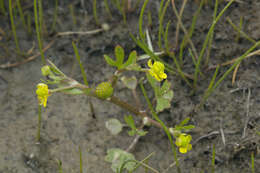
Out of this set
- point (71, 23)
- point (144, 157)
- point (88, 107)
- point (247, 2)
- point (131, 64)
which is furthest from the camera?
point (71, 23)

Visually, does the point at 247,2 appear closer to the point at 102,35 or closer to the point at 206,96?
the point at 206,96

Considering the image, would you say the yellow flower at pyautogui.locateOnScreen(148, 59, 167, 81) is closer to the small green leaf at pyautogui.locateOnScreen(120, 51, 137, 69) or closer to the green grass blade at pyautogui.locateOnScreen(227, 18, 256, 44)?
the small green leaf at pyautogui.locateOnScreen(120, 51, 137, 69)

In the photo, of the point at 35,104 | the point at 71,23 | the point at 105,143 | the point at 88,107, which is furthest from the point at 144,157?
the point at 71,23

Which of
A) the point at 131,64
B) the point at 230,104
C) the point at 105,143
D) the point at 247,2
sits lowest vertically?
the point at 105,143

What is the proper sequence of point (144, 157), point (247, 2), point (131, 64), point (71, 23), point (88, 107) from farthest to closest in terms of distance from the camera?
point (71, 23) < point (247, 2) < point (88, 107) < point (144, 157) < point (131, 64)

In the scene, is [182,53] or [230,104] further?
[182,53]

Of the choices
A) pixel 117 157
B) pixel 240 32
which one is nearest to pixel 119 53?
pixel 117 157

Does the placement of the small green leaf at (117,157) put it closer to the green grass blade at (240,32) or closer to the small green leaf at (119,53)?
the small green leaf at (119,53)
